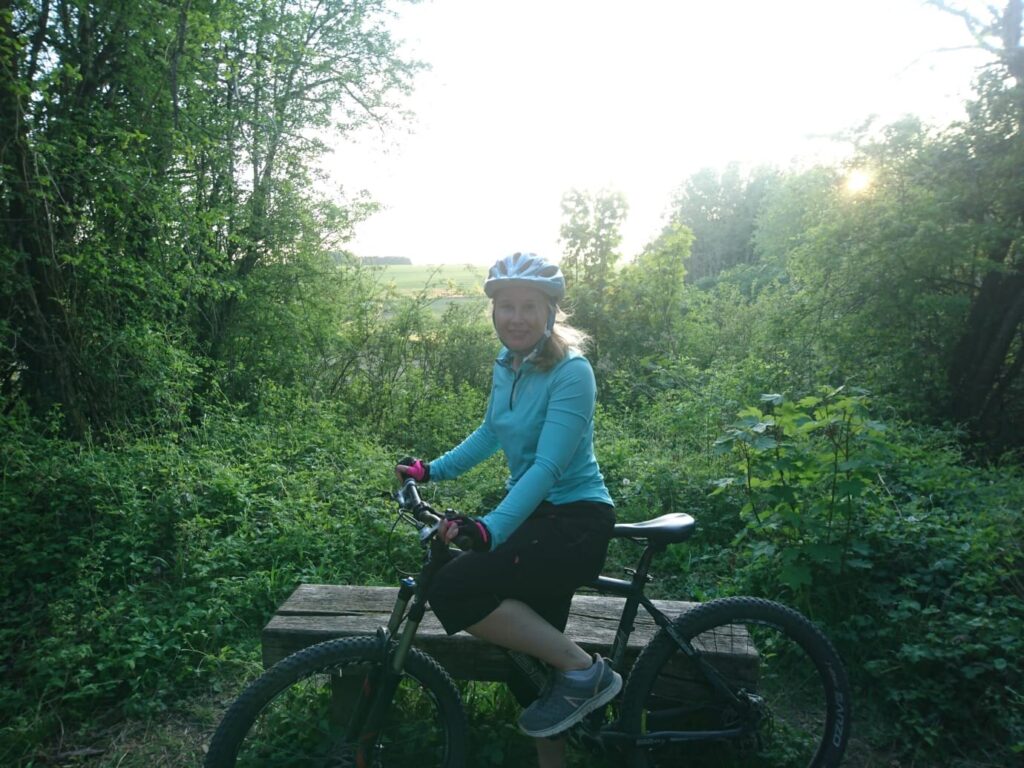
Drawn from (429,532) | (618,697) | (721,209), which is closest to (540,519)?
(429,532)

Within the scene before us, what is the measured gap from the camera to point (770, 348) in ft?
33.6

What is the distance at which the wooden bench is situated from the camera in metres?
2.91

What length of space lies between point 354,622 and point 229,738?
0.89m

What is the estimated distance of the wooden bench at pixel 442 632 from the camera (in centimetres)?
291

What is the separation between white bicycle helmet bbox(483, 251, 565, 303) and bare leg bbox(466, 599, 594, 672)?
1117mm

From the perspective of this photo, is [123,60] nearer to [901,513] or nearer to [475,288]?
[475,288]

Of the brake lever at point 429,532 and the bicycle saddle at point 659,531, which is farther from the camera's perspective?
the bicycle saddle at point 659,531

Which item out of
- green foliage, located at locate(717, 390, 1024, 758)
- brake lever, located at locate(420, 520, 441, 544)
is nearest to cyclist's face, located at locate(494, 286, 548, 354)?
brake lever, located at locate(420, 520, 441, 544)

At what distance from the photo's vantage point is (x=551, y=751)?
2.61m

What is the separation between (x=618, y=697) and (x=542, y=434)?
1.17 metres

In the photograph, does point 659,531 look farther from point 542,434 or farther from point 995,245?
point 995,245

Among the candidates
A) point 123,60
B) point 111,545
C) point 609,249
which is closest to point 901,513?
point 111,545

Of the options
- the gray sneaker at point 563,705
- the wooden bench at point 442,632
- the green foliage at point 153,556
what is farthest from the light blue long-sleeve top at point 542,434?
the green foliage at point 153,556

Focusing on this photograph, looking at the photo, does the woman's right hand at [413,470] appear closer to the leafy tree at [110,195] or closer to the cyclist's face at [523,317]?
the cyclist's face at [523,317]
